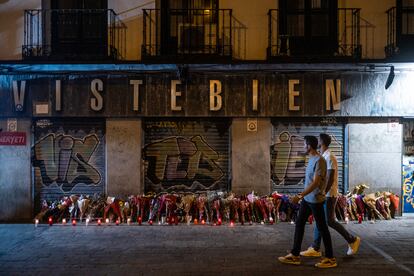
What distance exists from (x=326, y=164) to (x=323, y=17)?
5.52 m

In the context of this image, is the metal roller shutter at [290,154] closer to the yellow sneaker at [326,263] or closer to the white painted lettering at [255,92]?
the white painted lettering at [255,92]

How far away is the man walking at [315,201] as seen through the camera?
6812 mm

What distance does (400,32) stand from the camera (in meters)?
10.8

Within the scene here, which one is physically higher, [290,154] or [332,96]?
[332,96]

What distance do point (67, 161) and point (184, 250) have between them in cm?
458

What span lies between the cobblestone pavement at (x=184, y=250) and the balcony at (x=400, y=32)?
427 cm

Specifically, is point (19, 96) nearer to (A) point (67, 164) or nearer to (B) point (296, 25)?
(A) point (67, 164)

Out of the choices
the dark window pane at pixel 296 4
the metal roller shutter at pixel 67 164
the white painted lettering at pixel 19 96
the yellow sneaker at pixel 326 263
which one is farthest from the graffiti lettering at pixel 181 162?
the yellow sneaker at pixel 326 263

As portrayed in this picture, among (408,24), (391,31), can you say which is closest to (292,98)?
(391,31)

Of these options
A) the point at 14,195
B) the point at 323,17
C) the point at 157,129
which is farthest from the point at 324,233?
the point at 14,195

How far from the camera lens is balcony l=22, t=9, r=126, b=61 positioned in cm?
1080

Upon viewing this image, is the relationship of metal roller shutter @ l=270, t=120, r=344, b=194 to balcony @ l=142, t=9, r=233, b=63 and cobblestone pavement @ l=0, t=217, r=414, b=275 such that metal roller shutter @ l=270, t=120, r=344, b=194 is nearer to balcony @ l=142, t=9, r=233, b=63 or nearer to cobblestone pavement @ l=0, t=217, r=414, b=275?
cobblestone pavement @ l=0, t=217, r=414, b=275

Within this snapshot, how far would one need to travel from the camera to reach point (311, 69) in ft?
35.0

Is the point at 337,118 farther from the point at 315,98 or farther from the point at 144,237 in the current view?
the point at 144,237
